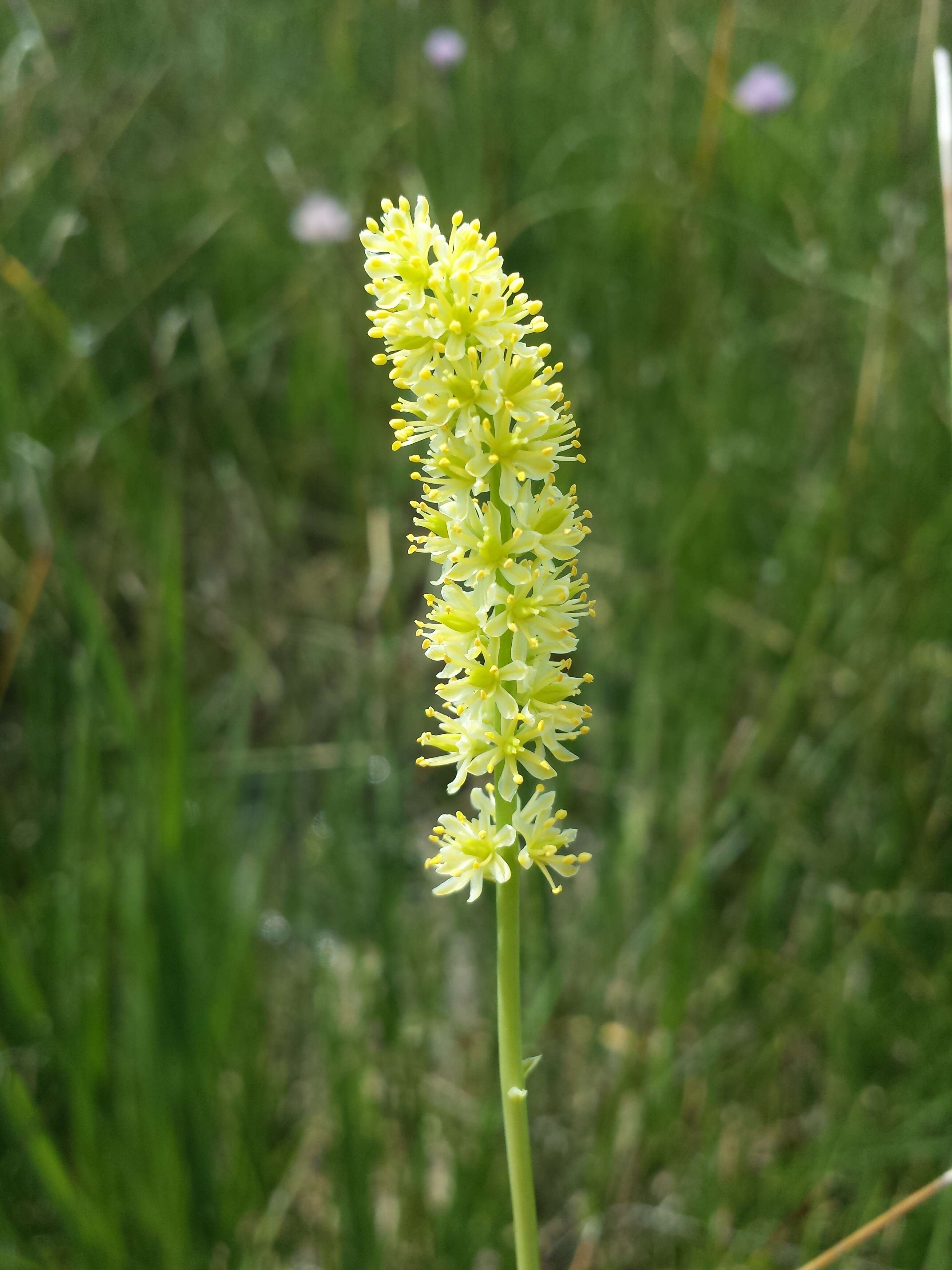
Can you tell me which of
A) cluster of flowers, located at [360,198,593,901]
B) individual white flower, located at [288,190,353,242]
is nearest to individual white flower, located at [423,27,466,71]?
individual white flower, located at [288,190,353,242]

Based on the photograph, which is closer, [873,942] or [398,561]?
[873,942]

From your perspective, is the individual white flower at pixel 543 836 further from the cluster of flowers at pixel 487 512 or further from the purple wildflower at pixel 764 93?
the purple wildflower at pixel 764 93

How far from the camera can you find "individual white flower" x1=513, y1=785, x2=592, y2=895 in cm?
125

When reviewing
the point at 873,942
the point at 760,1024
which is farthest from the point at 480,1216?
the point at 873,942

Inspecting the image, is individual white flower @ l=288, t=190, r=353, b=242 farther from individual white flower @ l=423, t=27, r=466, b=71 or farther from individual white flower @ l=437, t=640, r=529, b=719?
individual white flower @ l=437, t=640, r=529, b=719

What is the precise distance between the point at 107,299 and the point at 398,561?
5.90ft

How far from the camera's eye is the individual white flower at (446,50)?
473cm

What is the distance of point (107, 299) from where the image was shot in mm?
4523

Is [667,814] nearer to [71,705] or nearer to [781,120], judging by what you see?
[71,705]

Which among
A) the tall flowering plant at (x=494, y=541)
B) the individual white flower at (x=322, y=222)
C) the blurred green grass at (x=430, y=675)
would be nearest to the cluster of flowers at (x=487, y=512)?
the tall flowering plant at (x=494, y=541)

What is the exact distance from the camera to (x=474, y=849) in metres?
1.25

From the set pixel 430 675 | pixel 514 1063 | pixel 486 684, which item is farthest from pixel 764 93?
pixel 514 1063

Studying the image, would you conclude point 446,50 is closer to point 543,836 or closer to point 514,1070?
point 543,836

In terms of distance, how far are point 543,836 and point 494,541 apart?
349 mm
